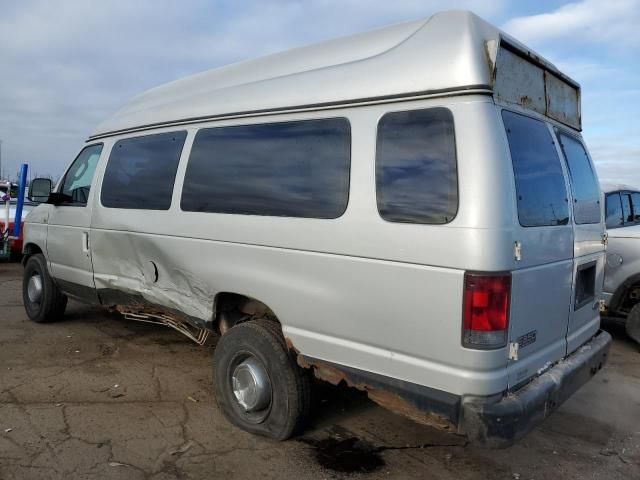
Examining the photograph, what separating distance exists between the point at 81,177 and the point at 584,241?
Answer: 461cm

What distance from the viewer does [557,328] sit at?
3.32 meters

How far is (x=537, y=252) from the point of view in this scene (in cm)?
297

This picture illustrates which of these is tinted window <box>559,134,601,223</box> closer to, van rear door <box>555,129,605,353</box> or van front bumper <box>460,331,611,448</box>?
van rear door <box>555,129,605,353</box>

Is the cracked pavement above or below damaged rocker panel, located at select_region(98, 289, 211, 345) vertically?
below

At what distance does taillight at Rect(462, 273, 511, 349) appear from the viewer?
2.64 metres


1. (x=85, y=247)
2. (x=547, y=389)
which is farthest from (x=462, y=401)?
(x=85, y=247)

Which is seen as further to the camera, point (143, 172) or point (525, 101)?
point (143, 172)

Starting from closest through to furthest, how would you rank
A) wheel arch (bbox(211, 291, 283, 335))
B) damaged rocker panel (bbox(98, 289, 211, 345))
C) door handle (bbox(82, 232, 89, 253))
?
wheel arch (bbox(211, 291, 283, 335)) < damaged rocker panel (bbox(98, 289, 211, 345)) < door handle (bbox(82, 232, 89, 253))

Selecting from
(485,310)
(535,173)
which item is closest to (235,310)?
(485,310)

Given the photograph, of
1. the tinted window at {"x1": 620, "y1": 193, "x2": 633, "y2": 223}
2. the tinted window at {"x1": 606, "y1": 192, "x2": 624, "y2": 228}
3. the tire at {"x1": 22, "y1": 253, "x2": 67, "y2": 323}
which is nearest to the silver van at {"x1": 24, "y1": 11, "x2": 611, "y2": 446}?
the tire at {"x1": 22, "y1": 253, "x2": 67, "y2": 323}

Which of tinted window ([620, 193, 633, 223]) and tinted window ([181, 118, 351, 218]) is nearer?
tinted window ([181, 118, 351, 218])

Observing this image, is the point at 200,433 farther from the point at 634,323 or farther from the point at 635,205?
the point at 635,205

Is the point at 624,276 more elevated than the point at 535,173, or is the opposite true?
the point at 535,173

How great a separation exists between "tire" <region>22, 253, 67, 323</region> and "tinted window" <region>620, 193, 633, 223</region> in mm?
6975
